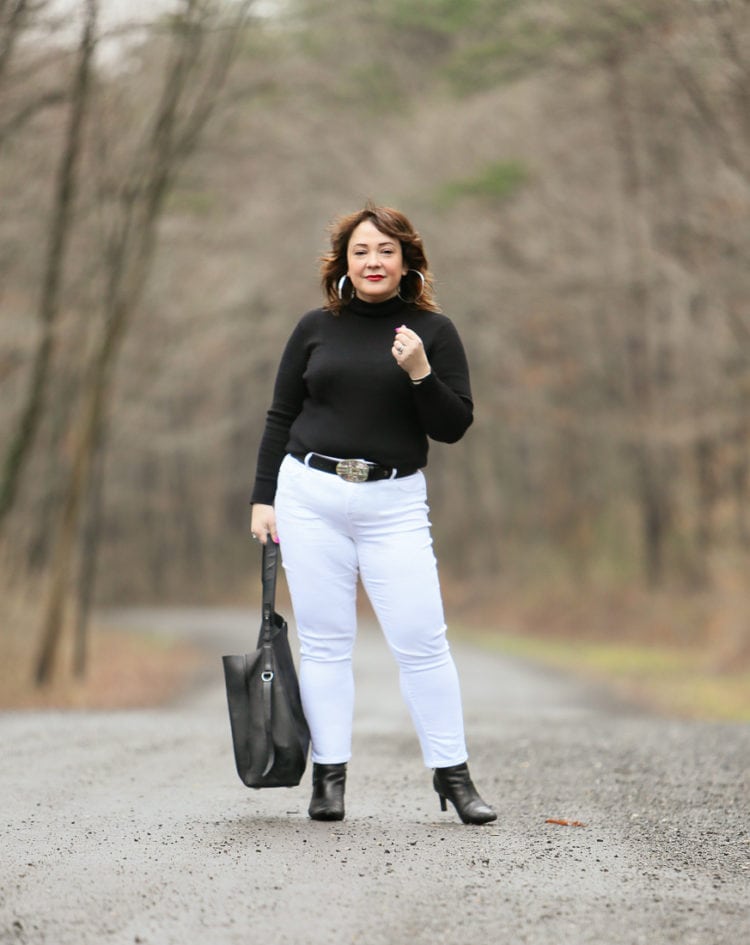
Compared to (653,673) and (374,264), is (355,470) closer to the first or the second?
(374,264)

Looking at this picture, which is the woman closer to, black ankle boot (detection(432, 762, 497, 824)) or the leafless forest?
black ankle boot (detection(432, 762, 497, 824))

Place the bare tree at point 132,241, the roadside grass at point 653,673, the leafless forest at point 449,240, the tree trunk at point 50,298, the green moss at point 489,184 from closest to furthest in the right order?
the roadside grass at point 653,673 → the tree trunk at point 50,298 → the leafless forest at point 449,240 → the bare tree at point 132,241 → the green moss at point 489,184

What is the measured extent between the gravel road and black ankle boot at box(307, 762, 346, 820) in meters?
A: 0.06

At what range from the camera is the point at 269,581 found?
5.18 metres

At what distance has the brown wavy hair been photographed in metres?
5.21

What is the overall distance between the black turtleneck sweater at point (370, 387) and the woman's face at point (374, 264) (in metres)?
0.07

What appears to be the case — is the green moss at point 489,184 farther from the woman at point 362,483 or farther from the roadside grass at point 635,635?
the woman at point 362,483

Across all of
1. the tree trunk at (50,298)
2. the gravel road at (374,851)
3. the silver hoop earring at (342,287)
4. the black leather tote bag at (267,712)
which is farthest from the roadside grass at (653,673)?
the silver hoop earring at (342,287)

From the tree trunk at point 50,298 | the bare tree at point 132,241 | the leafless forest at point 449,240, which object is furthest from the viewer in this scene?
the bare tree at point 132,241

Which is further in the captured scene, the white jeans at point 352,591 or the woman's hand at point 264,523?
the woman's hand at point 264,523

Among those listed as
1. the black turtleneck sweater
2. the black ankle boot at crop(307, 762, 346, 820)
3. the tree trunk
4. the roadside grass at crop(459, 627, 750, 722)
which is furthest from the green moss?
the black ankle boot at crop(307, 762, 346, 820)

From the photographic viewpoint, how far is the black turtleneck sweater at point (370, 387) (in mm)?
5070

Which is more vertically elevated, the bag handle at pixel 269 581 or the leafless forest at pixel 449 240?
the leafless forest at pixel 449 240

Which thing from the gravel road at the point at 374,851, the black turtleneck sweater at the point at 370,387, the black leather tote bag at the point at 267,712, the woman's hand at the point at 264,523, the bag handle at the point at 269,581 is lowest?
the gravel road at the point at 374,851
